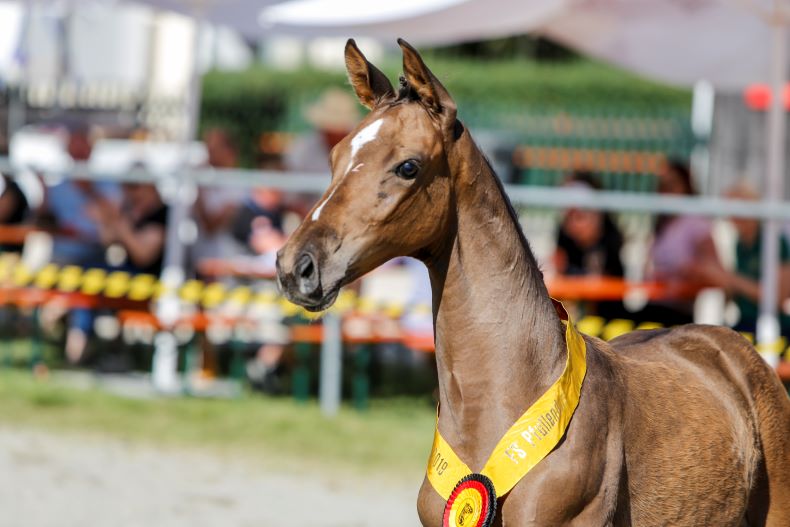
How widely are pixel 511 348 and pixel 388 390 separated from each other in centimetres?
727

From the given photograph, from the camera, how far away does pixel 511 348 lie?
4070 millimetres

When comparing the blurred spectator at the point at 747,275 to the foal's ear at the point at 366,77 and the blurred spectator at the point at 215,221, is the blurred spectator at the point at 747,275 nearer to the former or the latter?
the blurred spectator at the point at 215,221

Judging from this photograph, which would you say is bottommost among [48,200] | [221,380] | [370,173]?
[221,380]

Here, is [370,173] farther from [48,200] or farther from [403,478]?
[48,200]

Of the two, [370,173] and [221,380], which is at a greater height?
[370,173]

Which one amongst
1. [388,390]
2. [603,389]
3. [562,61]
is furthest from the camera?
[562,61]

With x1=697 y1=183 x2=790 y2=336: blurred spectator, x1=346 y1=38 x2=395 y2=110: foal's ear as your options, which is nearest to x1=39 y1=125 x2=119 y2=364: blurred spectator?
x1=697 y1=183 x2=790 y2=336: blurred spectator

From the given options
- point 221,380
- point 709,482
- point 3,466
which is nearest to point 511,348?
point 709,482

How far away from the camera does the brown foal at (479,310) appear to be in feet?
12.6

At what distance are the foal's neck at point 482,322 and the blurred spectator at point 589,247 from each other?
6.87 metres

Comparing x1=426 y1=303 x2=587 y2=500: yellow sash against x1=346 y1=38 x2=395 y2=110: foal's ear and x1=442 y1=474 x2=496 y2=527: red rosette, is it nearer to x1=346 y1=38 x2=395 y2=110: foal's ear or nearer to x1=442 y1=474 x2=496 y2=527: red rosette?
x1=442 y1=474 x2=496 y2=527: red rosette

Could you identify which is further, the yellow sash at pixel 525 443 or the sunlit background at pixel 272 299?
the sunlit background at pixel 272 299

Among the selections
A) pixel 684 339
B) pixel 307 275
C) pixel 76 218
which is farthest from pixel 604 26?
pixel 307 275

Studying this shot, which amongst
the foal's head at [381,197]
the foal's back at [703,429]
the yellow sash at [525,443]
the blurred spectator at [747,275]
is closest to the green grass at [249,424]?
the blurred spectator at [747,275]
